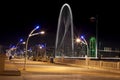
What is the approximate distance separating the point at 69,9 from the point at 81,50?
5170cm

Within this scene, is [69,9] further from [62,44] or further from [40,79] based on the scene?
[40,79]

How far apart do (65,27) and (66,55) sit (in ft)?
93.6

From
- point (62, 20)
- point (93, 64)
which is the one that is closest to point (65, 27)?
point (62, 20)

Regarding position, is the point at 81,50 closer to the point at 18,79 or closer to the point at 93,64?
the point at 93,64

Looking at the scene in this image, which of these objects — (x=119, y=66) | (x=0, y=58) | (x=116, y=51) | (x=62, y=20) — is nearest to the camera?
(x=0, y=58)

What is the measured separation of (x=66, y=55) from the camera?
419 ft

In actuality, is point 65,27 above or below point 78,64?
above

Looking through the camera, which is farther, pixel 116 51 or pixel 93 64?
pixel 116 51

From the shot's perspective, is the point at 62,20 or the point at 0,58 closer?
the point at 0,58

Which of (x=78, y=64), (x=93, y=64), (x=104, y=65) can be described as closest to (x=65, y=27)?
(x=78, y=64)

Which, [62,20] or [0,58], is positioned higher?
[62,20]

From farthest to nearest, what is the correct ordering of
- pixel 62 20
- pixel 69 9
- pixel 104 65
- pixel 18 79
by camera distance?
pixel 62 20 → pixel 69 9 → pixel 104 65 → pixel 18 79

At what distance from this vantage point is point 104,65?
5759 cm

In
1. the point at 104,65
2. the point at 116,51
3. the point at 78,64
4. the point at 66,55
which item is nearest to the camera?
the point at 104,65
